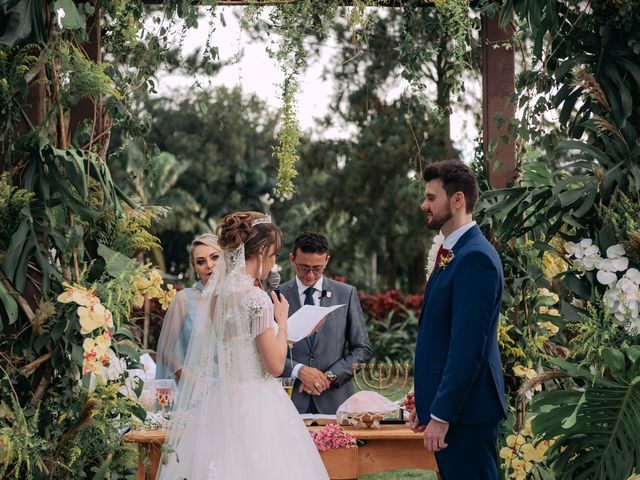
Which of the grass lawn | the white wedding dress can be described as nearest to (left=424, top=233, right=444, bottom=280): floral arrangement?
the white wedding dress

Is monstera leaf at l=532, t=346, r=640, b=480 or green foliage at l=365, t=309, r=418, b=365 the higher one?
monstera leaf at l=532, t=346, r=640, b=480

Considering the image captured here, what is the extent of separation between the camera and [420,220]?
1983cm

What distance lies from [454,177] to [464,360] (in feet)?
2.59

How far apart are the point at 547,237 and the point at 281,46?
72.9 inches

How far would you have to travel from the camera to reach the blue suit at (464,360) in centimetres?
374

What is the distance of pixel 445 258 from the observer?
13.1 ft

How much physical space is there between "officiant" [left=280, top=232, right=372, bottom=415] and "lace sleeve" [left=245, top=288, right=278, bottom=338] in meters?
1.24

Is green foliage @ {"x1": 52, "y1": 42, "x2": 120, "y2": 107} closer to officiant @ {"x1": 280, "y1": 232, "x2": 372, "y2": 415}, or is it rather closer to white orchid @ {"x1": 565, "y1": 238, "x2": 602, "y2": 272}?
officiant @ {"x1": 280, "y1": 232, "x2": 372, "y2": 415}

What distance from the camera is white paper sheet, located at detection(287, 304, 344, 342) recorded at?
5016mm

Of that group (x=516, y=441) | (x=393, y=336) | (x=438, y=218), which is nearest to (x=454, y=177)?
(x=438, y=218)

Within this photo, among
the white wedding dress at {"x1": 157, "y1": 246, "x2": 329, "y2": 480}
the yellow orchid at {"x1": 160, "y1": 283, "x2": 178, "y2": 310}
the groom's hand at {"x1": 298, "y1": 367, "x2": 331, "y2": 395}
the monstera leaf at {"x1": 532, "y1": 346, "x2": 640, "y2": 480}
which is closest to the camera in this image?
the monstera leaf at {"x1": 532, "y1": 346, "x2": 640, "y2": 480}

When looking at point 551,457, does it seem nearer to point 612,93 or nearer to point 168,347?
point 612,93

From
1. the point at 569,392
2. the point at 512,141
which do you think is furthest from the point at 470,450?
the point at 512,141

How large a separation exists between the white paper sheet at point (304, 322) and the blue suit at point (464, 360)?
1068 millimetres
